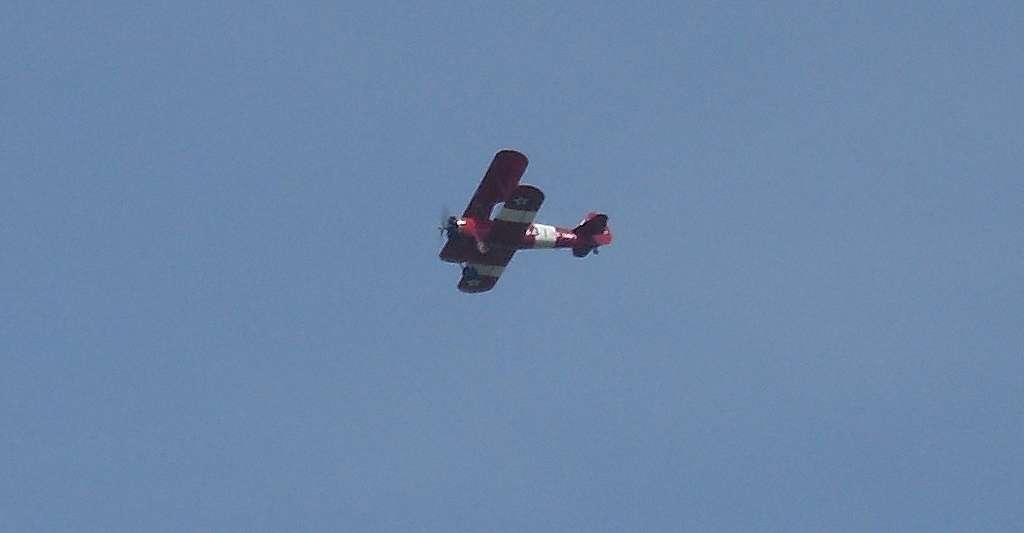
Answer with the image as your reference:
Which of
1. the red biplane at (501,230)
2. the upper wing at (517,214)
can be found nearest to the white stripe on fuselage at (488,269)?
the red biplane at (501,230)

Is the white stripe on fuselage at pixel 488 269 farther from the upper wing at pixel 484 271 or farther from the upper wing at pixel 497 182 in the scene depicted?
the upper wing at pixel 497 182

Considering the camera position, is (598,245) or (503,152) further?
(598,245)

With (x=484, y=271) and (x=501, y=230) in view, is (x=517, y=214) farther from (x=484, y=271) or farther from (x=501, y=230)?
(x=484, y=271)

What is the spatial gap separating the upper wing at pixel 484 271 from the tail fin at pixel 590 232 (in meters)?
2.94

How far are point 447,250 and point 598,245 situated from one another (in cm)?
640

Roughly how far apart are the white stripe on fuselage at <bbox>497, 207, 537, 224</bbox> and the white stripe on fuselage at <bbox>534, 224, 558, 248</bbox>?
2.28 meters

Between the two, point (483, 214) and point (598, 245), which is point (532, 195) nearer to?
point (483, 214)

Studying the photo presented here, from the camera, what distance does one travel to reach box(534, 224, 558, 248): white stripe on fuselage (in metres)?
64.3

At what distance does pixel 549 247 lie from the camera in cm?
6500

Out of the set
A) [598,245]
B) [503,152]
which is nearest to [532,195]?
[503,152]

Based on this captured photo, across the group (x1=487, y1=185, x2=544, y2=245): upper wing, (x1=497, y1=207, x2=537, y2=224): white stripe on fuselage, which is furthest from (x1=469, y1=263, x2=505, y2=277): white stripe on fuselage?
(x1=497, y1=207, x2=537, y2=224): white stripe on fuselage

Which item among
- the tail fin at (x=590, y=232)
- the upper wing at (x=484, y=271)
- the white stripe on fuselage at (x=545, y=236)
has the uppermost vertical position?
the tail fin at (x=590, y=232)

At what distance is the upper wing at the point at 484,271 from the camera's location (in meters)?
63.8

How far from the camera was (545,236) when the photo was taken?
212 feet
